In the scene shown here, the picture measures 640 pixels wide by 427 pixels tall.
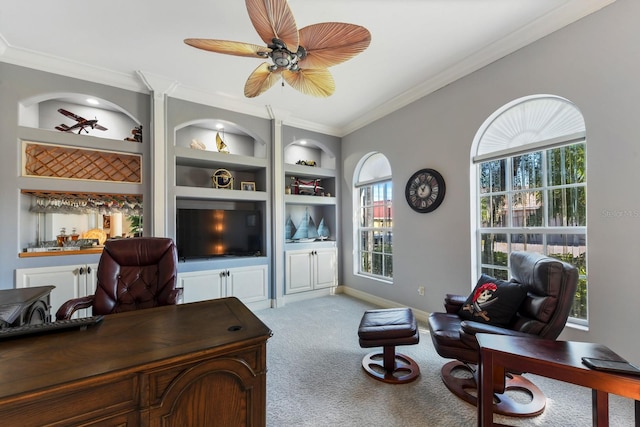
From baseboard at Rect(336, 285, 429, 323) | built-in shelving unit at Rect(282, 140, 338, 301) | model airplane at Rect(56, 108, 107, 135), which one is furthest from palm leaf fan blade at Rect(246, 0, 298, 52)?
baseboard at Rect(336, 285, 429, 323)

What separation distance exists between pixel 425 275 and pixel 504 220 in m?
1.07

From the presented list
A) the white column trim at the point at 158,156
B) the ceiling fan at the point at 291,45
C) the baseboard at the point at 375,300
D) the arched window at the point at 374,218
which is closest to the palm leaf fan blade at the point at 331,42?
the ceiling fan at the point at 291,45

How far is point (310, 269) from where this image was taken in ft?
14.1

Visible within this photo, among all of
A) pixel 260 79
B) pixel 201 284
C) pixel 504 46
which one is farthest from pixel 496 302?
pixel 201 284

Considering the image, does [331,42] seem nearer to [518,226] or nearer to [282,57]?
[282,57]

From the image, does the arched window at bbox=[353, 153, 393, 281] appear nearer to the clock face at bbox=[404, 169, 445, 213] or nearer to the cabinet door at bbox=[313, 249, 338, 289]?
the cabinet door at bbox=[313, 249, 338, 289]

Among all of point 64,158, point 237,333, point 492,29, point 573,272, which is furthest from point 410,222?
point 64,158

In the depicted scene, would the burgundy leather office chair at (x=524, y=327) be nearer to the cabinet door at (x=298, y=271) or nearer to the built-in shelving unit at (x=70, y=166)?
the cabinet door at (x=298, y=271)

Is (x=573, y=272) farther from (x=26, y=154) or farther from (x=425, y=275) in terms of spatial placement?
(x=26, y=154)

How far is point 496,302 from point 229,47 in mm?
2662

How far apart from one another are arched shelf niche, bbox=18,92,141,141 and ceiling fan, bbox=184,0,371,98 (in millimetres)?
2071

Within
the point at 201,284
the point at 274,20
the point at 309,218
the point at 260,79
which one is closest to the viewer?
the point at 274,20

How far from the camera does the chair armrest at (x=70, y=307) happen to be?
1.65 metres

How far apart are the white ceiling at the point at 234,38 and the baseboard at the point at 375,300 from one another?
2.74 meters
